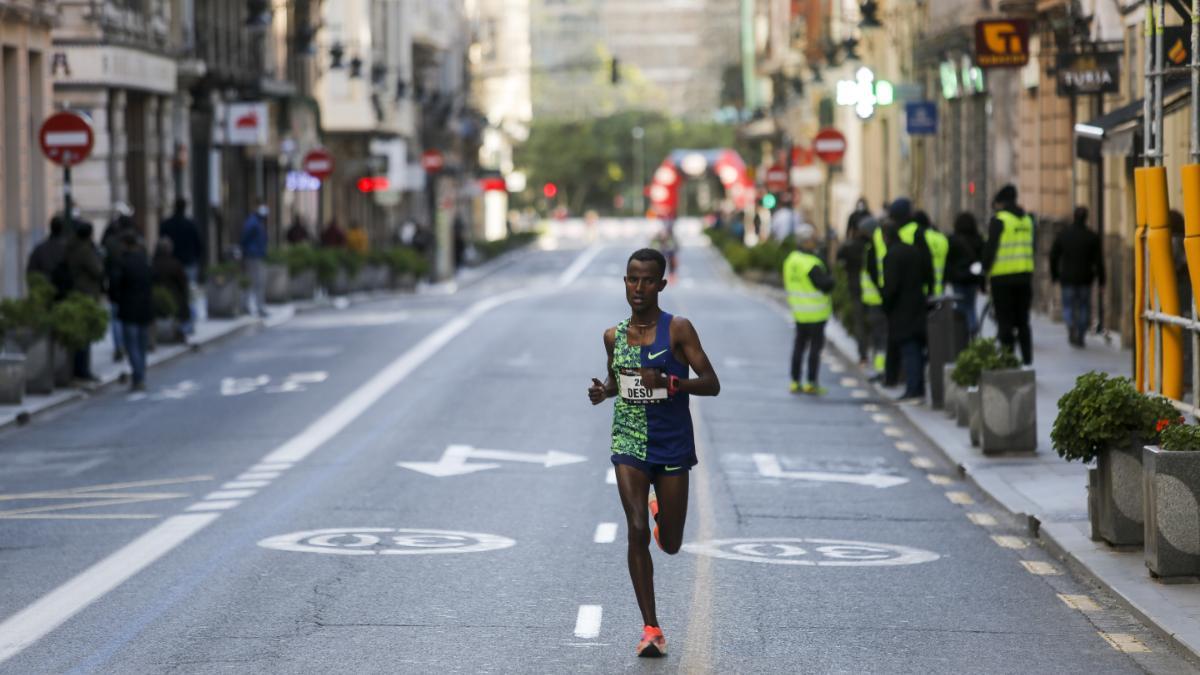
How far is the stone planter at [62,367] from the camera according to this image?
82.7ft

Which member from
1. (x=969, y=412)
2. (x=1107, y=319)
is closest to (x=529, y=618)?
(x=969, y=412)

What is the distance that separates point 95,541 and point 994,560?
5299 mm

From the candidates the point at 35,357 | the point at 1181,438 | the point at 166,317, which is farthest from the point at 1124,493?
the point at 166,317

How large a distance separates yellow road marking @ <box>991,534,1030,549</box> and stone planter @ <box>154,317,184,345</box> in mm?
18938

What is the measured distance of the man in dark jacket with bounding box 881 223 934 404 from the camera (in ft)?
77.6

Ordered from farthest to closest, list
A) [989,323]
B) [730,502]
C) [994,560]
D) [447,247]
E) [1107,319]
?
1. [447,247]
2. [989,323]
3. [1107,319]
4. [730,502]
5. [994,560]

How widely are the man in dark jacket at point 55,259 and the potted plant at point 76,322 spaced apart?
4.88 feet

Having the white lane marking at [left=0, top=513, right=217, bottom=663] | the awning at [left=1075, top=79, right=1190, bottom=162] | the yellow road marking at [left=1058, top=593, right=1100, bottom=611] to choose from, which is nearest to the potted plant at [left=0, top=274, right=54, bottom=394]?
the white lane marking at [left=0, top=513, right=217, bottom=663]

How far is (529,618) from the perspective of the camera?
37.8ft

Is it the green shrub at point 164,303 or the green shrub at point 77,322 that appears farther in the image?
the green shrub at point 164,303

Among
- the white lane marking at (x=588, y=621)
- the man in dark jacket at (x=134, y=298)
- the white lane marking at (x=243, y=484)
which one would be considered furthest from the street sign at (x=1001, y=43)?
the white lane marking at (x=588, y=621)

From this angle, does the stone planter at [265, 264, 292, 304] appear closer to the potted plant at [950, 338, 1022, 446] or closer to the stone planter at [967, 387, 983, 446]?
the stone planter at [967, 387, 983, 446]

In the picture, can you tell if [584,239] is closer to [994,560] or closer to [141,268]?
[141,268]

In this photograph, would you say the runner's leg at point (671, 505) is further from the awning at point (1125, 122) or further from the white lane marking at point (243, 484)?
the awning at point (1125, 122)
